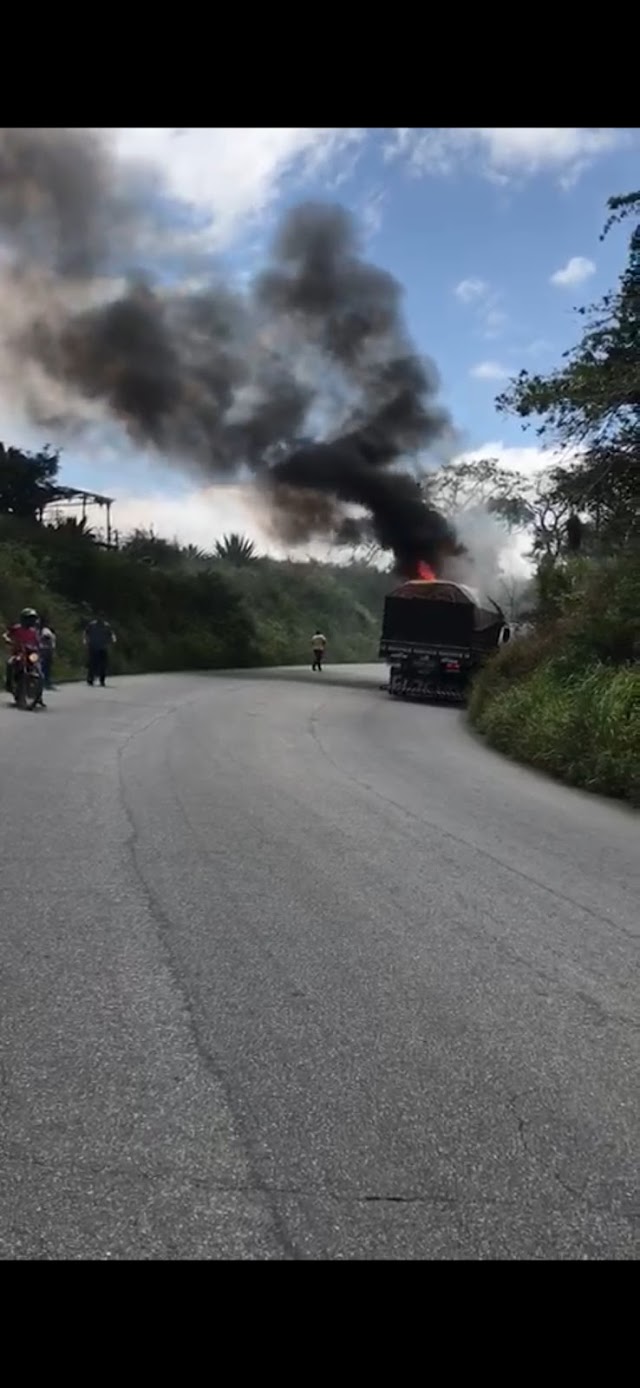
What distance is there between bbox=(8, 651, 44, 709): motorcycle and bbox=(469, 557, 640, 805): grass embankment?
6.68 metres

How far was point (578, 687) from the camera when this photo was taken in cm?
1551

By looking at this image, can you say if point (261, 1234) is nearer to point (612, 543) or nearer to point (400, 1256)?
point (400, 1256)

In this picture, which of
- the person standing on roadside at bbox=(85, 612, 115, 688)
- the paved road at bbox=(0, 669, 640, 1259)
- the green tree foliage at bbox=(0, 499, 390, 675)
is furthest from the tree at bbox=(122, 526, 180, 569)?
the paved road at bbox=(0, 669, 640, 1259)

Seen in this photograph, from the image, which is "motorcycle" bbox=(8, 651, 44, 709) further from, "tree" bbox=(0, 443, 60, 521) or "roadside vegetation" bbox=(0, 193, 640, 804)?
"tree" bbox=(0, 443, 60, 521)

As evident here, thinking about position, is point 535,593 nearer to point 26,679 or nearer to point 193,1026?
point 26,679

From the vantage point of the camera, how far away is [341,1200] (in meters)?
3.04

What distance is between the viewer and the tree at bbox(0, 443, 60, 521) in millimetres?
38969

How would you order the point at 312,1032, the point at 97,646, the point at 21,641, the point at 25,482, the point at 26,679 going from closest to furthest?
the point at 312,1032
the point at 26,679
the point at 21,641
the point at 97,646
the point at 25,482

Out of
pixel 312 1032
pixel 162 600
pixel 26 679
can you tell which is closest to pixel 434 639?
pixel 26 679

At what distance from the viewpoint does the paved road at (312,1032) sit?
2.98 m

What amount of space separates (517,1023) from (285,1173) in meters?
1.55

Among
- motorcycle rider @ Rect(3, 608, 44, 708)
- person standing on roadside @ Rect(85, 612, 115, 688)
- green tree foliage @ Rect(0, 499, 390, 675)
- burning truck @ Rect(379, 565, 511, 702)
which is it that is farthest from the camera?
green tree foliage @ Rect(0, 499, 390, 675)

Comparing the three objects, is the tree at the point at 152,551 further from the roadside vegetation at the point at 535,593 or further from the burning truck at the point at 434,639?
the burning truck at the point at 434,639
